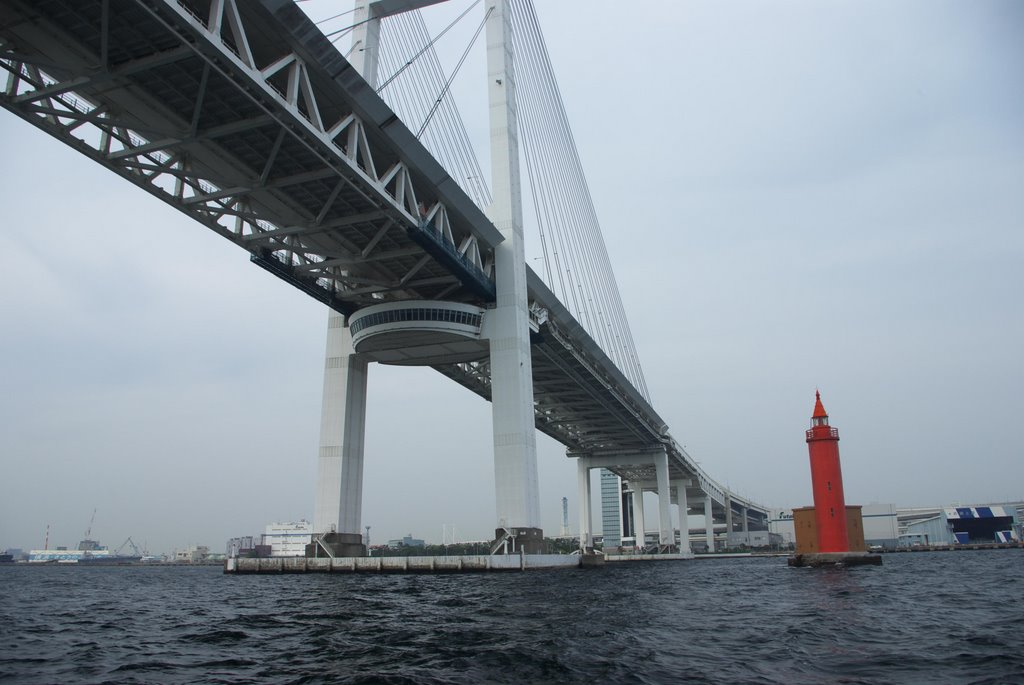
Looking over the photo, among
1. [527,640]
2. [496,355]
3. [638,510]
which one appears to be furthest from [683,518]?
[527,640]

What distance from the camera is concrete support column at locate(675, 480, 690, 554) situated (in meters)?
115

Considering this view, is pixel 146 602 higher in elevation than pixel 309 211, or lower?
lower

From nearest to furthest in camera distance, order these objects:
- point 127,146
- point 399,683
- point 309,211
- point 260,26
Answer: point 399,683
point 260,26
point 127,146
point 309,211

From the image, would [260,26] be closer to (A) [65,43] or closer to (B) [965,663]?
(A) [65,43]

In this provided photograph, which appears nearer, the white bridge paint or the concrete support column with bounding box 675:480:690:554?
the white bridge paint

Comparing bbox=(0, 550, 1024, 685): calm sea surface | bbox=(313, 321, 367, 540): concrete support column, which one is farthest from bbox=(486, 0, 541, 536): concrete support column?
bbox=(0, 550, 1024, 685): calm sea surface

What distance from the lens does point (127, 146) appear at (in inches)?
1227

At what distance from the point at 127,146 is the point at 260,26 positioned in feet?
29.0

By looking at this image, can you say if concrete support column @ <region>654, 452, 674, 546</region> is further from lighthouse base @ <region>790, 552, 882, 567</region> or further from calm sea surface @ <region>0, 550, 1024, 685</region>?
calm sea surface @ <region>0, 550, 1024, 685</region>

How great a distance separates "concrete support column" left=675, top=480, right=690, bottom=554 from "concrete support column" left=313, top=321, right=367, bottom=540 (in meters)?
76.1

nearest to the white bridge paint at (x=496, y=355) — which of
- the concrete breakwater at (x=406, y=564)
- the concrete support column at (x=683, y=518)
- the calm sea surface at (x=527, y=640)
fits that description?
the concrete breakwater at (x=406, y=564)

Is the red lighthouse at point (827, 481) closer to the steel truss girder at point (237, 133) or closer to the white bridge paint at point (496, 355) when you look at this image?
the white bridge paint at point (496, 355)

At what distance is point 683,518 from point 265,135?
104549 millimetres

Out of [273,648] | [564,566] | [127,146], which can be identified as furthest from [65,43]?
[564,566]
